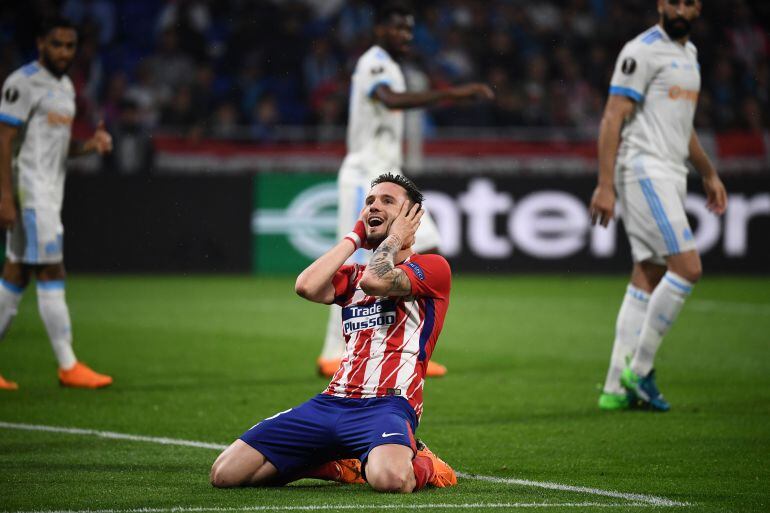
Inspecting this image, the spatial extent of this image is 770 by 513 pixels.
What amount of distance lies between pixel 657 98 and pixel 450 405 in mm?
2188

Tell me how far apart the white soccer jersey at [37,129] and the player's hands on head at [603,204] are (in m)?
3.50

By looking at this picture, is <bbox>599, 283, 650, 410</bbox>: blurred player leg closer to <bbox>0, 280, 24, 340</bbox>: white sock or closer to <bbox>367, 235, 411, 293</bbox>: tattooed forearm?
<bbox>367, 235, 411, 293</bbox>: tattooed forearm

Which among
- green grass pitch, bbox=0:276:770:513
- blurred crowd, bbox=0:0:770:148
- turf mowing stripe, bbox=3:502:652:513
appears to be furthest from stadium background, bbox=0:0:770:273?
turf mowing stripe, bbox=3:502:652:513

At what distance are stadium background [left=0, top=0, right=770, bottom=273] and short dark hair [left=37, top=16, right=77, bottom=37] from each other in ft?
24.4

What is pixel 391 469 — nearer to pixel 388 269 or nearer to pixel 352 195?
pixel 388 269

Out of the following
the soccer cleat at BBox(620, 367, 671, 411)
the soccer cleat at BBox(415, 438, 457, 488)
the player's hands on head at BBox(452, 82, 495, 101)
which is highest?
the player's hands on head at BBox(452, 82, 495, 101)

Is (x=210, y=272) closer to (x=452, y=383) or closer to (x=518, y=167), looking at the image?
(x=518, y=167)

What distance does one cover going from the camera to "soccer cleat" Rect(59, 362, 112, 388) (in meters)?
8.27

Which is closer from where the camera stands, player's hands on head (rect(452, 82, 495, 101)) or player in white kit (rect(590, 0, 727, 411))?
player in white kit (rect(590, 0, 727, 411))

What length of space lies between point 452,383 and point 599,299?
5882 millimetres

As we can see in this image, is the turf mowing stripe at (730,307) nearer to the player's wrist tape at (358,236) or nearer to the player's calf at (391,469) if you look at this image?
the player's wrist tape at (358,236)

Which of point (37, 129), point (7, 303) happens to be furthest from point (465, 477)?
point (37, 129)

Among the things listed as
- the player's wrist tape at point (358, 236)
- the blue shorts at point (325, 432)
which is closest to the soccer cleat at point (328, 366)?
the player's wrist tape at point (358, 236)

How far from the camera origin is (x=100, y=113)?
17.7 meters
